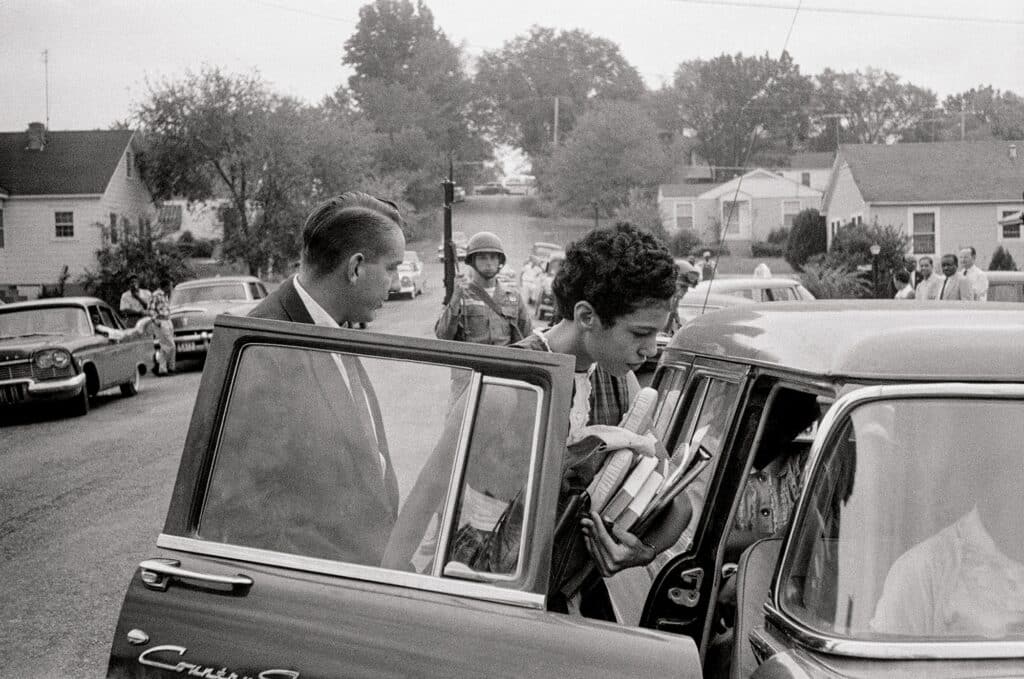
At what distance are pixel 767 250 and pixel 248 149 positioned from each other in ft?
91.0

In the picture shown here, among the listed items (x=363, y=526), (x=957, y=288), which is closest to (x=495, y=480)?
(x=363, y=526)

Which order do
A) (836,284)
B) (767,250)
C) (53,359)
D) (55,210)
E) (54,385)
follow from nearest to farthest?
1. (54,385)
2. (53,359)
3. (836,284)
4. (55,210)
5. (767,250)

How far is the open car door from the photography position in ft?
7.72

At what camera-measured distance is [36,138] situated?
47.3 m

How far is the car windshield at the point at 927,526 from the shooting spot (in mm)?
2531

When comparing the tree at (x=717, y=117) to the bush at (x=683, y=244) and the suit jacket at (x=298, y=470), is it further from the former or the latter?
the suit jacket at (x=298, y=470)

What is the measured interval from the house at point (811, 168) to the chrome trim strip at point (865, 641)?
9094cm

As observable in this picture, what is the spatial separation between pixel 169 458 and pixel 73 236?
3627cm

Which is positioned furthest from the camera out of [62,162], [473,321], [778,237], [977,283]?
[778,237]

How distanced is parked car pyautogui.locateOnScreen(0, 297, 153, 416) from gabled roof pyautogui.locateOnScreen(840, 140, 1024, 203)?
32.9 meters

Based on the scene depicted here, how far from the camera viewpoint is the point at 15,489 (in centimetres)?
1002

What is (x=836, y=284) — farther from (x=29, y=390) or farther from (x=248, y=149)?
(x=248, y=149)

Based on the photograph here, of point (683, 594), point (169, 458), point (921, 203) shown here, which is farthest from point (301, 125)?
point (683, 594)

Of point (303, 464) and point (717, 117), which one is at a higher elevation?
point (717, 117)
